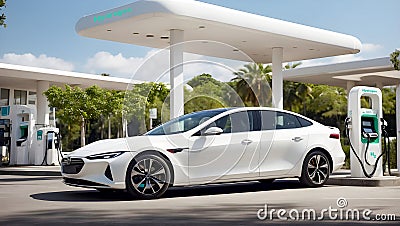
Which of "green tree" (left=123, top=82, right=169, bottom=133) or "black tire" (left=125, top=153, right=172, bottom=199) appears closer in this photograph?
"black tire" (left=125, top=153, right=172, bottom=199)

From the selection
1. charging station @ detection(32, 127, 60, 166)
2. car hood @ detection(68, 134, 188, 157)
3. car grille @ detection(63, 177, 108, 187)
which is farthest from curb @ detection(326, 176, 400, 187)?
charging station @ detection(32, 127, 60, 166)

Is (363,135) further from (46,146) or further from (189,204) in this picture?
(46,146)

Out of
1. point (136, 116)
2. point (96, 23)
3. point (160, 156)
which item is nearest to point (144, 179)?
point (160, 156)

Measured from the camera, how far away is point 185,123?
31.8 feet

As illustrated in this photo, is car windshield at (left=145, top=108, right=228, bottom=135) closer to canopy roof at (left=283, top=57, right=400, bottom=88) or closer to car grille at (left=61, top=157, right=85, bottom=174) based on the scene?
car grille at (left=61, top=157, right=85, bottom=174)

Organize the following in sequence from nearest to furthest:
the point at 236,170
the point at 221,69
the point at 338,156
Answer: the point at 236,170, the point at 338,156, the point at 221,69

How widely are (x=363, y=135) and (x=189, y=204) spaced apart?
550 cm

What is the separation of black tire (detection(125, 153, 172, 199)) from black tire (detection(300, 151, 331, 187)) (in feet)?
9.46

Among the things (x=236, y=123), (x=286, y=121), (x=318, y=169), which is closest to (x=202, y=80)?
(x=286, y=121)

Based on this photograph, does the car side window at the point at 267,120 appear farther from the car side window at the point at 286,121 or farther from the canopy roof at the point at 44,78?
the canopy roof at the point at 44,78

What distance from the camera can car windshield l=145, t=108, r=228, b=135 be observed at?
9.49m

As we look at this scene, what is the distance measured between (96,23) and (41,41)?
10587mm

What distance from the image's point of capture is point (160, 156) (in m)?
8.89

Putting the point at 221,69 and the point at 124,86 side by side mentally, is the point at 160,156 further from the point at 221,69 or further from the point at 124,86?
the point at 124,86
